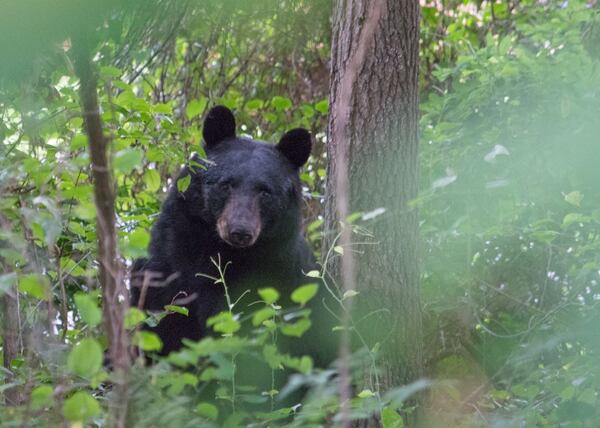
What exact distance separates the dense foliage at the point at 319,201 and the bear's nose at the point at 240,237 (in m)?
0.41

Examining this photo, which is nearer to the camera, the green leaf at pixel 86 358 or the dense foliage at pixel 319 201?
the green leaf at pixel 86 358

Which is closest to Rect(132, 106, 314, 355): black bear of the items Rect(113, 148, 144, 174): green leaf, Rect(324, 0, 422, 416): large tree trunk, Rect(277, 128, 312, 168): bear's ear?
Rect(277, 128, 312, 168): bear's ear

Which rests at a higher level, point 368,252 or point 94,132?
point 94,132

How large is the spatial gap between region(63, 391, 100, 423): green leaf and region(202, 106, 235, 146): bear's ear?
3434 mm

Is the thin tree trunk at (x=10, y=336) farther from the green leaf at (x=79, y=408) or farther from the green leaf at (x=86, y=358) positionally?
the green leaf at (x=86, y=358)

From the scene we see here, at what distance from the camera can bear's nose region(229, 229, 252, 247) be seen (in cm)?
536

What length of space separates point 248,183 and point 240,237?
0.42 meters

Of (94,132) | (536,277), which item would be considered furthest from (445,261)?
(94,132)

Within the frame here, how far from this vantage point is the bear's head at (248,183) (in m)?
5.47

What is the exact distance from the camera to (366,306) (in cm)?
500

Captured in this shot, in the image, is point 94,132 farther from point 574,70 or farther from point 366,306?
point 574,70

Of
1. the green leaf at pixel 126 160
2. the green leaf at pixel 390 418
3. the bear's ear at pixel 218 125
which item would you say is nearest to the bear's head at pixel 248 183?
the bear's ear at pixel 218 125

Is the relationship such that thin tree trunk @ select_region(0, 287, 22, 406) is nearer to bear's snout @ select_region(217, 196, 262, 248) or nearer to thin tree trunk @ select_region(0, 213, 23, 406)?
thin tree trunk @ select_region(0, 213, 23, 406)

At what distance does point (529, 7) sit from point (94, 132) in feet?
23.1
